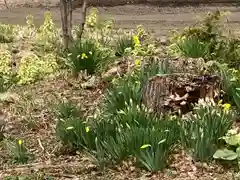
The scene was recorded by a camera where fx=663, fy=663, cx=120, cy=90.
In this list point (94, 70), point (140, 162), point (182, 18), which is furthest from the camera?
point (182, 18)

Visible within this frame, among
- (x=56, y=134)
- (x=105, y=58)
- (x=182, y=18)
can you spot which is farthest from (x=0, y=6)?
(x=56, y=134)

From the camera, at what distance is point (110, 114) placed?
20.6ft

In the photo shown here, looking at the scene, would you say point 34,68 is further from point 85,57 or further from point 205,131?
point 205,131

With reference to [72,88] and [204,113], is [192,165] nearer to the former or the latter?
[204,113]

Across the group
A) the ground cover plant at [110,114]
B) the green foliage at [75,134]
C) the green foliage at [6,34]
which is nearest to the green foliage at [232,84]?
the ground cover plant at [110,114]

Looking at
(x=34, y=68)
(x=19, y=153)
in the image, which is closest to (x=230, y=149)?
(x=19, y=153)

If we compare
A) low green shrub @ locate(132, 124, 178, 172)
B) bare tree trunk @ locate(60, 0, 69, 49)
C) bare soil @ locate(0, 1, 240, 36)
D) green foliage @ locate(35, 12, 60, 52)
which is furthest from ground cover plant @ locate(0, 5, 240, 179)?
bare soil @ locate(0, 1, 240, 36)

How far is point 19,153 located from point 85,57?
288 centimetres

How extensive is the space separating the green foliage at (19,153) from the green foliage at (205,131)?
1415 mm

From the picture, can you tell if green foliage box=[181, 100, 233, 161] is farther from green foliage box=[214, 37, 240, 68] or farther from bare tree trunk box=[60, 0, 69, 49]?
bare tree trunk box=[60, 0, 69, 49]

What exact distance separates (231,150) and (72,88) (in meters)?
3.32

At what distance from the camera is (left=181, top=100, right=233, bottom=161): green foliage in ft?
17.5

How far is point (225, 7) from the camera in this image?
18.2 m

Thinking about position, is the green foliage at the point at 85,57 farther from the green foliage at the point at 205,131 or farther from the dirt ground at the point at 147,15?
the dirt ground at the point at 147,15
